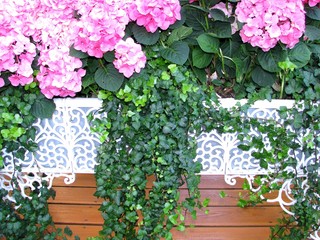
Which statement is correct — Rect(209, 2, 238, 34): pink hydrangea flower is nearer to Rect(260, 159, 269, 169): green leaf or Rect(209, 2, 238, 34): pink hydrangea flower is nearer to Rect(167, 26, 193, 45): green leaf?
Rect(167, 26, 193, 45): green leaf

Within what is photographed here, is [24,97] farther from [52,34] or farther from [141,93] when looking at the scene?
[141,93]

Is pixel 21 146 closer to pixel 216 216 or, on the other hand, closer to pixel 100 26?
pixel 100 26

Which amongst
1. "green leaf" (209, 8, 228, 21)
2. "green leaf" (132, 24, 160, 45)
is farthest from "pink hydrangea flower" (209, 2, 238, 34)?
"green leaf" (132, 24, 160, 45)

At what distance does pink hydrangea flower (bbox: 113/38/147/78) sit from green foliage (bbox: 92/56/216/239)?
0.12ft

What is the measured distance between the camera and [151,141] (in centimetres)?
136

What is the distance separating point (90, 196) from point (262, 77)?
1024mm

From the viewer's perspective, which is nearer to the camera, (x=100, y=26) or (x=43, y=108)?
(x=100, y=26)

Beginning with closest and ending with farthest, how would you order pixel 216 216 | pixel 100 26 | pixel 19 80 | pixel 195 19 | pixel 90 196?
pixel 100 26
pixel 19 80
pixel 195 19
pixel 216 216
pixel 90 196

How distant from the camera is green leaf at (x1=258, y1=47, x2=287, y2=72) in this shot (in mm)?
1374

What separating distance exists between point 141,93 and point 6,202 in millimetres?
641

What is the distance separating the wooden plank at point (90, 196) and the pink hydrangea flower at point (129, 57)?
84cm

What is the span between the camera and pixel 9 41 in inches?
51.5

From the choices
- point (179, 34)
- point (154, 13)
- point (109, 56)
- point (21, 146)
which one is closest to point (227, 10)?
point (179, 34)

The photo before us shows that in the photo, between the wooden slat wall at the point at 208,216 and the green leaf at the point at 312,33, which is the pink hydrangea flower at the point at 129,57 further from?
the wooden slat wall at the point at 208,216
